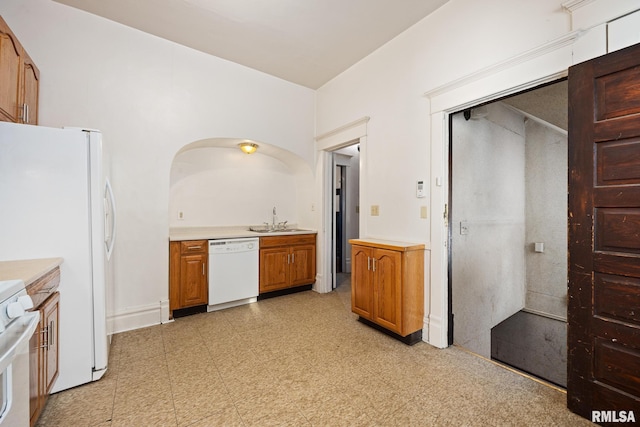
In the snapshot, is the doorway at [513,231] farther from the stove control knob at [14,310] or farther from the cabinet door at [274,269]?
the stove control knob at [14,310]

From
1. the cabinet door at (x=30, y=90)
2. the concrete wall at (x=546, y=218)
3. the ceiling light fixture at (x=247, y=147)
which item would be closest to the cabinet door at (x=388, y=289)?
the ceiling light fixture at (x=247, y=147)

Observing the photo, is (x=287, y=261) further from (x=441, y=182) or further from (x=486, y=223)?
(x=486, y=223)

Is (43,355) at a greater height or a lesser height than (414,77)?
lesser

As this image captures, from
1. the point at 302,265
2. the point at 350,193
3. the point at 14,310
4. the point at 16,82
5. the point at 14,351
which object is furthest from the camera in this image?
the point at 350,193

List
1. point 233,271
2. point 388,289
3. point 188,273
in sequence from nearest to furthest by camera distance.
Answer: point 388,289
point 188,273
point 233,271

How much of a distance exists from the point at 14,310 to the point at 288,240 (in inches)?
116

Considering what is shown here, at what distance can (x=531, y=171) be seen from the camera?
4.06 m

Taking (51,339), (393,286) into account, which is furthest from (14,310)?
(393,286)

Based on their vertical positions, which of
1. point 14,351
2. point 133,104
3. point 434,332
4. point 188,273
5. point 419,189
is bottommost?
point 434,332

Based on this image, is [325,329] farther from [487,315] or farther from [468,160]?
[468,160]

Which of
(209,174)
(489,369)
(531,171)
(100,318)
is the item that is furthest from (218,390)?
(531,171)

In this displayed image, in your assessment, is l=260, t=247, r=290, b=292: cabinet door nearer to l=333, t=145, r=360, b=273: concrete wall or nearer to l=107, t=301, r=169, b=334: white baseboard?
l=107, t=301, r=169, b=334: white baseboard

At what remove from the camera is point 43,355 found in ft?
4.99

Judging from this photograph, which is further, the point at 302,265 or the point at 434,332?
the point at 302,265
